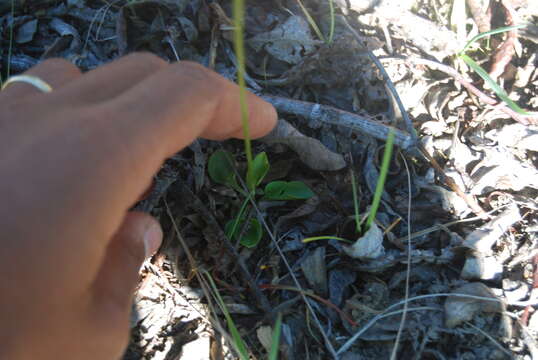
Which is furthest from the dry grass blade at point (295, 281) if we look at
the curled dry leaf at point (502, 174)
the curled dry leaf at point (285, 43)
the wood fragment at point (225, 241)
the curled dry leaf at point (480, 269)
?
the curled dry leaf at point (502, 174)

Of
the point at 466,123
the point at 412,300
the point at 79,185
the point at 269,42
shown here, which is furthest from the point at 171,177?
the point at 466,123

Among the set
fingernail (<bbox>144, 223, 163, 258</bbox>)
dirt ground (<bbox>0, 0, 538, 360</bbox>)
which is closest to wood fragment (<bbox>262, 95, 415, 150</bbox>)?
dirt ground (<bbox>0, 0, 538, 360</bbox>)

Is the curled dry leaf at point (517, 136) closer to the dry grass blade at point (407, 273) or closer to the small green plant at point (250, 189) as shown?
the dry grass blade at point (407, 273)

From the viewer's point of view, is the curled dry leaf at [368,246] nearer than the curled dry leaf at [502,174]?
Yes

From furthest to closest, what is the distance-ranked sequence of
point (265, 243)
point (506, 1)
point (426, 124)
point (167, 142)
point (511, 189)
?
point (506, 1), point (426, 124), point (511, 189), point (265, 243), point (167, 142)

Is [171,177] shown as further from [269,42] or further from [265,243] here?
[269,42]

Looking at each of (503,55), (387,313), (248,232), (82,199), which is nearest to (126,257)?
(82,199)
